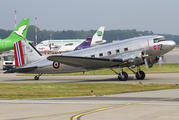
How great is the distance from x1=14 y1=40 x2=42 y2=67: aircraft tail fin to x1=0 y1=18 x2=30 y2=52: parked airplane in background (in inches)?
1187

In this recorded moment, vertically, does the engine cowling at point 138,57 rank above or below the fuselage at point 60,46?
below

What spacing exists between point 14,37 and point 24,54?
32.1 metres

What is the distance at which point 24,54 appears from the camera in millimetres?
34438

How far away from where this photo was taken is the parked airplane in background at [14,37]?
209 feet

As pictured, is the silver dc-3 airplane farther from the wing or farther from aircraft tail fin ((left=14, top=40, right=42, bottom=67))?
aircraft tail fin ((left=14, top=40, right=42, bottom=67))

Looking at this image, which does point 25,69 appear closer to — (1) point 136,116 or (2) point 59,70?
(2) point 59,70

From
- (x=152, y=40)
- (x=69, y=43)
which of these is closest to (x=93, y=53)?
(x=152, y=40)

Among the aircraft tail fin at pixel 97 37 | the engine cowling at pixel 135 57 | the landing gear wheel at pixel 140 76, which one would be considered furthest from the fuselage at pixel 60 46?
the engine cowling at pixel 135 57

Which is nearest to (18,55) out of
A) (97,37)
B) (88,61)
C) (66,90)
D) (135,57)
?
(88,61)

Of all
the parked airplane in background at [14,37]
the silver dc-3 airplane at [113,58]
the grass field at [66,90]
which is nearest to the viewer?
the grass field at [66,90]

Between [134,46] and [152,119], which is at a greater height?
[134,46]

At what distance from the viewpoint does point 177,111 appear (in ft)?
43.7

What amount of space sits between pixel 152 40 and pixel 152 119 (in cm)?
2065

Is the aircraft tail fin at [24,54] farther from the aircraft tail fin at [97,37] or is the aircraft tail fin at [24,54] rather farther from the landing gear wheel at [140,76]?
the aircraft tail fin at [97,37]
